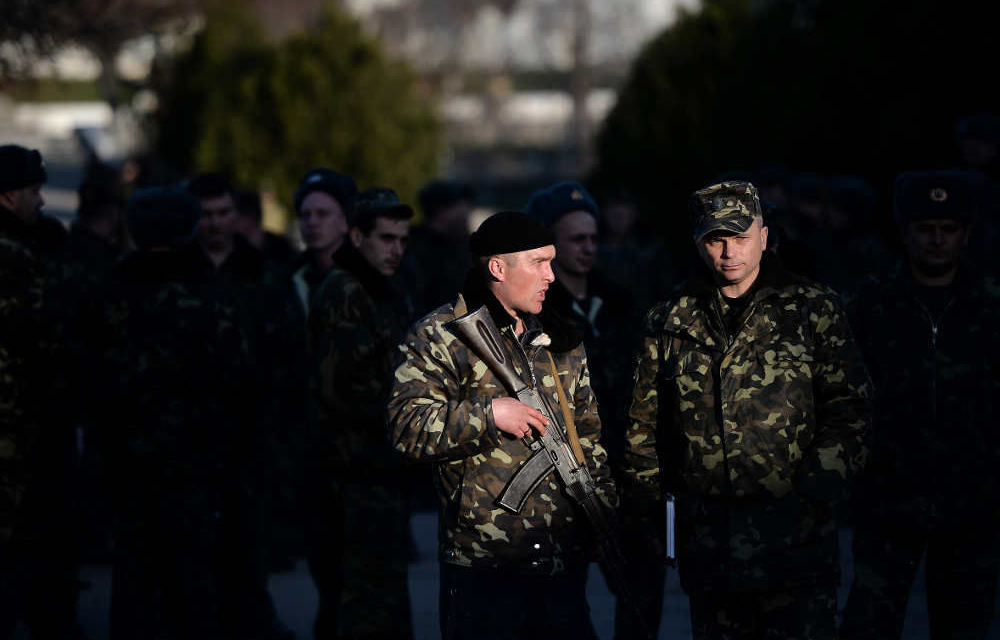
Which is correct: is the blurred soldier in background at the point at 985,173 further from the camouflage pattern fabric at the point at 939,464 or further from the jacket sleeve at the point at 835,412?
the jacket sleeve at the point at 835,412

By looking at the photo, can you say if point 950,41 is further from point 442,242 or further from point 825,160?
point 442,242

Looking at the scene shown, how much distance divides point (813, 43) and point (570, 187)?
23.3 feet

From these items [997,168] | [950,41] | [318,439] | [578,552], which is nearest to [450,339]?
[578,552]

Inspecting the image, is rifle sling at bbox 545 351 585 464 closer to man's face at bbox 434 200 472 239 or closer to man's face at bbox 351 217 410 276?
man's face at bbox 351 217 410 276

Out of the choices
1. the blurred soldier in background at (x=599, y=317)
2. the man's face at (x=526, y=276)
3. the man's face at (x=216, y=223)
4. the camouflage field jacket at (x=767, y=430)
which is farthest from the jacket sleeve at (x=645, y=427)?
the man's face at (x=216, y=223)

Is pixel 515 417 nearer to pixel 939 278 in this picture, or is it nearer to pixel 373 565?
pixel 373 565

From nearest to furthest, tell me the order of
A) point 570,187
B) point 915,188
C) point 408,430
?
point 408,430
point 915,188
point 570,187

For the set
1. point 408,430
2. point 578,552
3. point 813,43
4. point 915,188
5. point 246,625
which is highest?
point 813,43

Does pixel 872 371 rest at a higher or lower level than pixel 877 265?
lower

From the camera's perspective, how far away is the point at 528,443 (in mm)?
4973

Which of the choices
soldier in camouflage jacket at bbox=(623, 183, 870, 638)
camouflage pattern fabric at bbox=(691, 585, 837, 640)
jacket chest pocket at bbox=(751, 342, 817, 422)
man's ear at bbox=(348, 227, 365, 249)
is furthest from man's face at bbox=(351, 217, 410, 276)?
camouflage pattern fabric at bbox=(691, 585, 837, 640)

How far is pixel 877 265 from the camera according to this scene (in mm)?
10023

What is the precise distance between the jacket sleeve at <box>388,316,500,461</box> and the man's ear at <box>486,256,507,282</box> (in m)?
0.25

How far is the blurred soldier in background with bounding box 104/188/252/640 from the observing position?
671 centimetres
